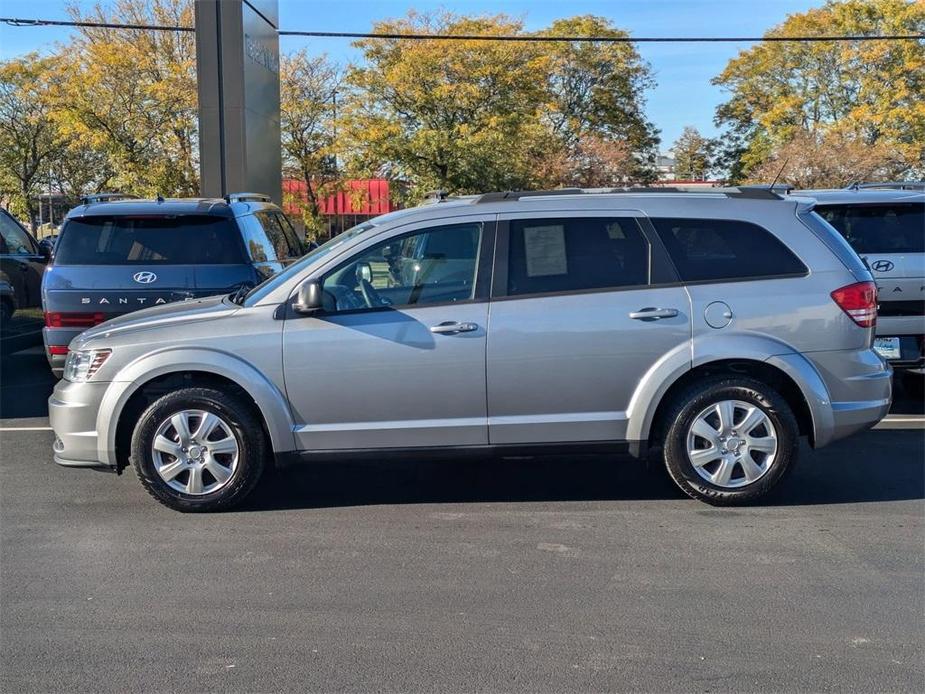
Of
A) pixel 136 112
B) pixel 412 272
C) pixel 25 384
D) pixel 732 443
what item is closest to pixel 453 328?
pixel 412 272

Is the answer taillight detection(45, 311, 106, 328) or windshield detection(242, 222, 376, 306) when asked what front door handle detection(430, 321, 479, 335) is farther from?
taillight detection(45, 311, 106, 328)

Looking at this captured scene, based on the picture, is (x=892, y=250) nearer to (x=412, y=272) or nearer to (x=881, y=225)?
(x=881, y=225)

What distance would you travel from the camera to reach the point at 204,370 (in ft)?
17.9

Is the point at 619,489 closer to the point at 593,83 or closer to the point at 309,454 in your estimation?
the point at 309,454

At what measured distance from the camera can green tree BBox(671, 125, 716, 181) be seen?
1998 inches

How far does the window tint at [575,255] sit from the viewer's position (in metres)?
5.61

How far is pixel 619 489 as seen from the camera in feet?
20.0

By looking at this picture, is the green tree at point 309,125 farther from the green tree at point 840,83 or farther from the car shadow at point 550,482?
the car shadow at point 550,482

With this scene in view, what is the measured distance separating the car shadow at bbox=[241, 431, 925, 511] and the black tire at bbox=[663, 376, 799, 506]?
0.83 ft

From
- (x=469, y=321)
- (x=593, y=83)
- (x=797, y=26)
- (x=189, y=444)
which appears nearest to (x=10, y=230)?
(x=189, y=444)

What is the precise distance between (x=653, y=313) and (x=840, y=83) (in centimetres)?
4135

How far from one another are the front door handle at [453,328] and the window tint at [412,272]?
17 centimetres

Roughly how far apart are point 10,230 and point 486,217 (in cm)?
877

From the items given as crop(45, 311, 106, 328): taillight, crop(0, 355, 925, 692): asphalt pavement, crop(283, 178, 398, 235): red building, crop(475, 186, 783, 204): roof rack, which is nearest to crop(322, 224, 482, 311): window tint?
crop(475, 186, 783, 204): roof rack
